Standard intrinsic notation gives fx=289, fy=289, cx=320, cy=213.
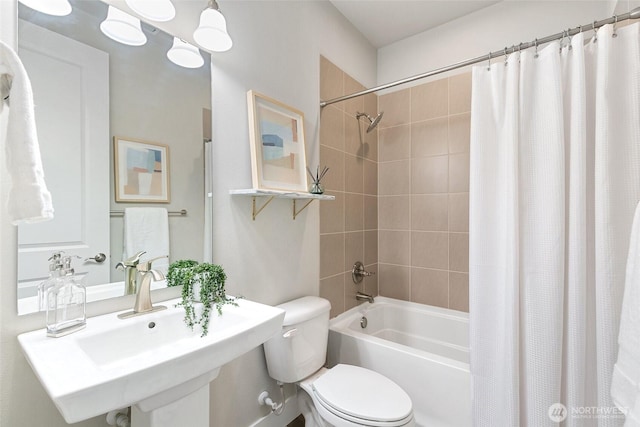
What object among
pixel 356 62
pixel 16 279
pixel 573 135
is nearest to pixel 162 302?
pixel 16 279

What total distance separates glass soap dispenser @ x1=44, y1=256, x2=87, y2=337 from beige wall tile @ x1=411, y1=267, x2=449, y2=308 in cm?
210

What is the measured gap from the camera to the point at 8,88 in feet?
2.58

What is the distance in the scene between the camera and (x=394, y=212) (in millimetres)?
2467

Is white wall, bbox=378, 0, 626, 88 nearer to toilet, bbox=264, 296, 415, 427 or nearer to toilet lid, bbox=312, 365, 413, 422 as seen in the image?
toilet, bbox=264, 296, 415, 427

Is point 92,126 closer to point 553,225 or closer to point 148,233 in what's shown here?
point 148,233

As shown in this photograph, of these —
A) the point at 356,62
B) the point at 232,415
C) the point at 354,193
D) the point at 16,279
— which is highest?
the point at 356,62

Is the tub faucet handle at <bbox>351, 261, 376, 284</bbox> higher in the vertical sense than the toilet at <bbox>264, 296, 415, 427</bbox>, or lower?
higher

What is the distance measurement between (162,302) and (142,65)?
92 centimetres

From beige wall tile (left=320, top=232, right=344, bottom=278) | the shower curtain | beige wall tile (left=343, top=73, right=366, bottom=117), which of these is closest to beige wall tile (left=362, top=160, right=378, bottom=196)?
beige wall tile (left=343, top=73, right=366, bottom=117)

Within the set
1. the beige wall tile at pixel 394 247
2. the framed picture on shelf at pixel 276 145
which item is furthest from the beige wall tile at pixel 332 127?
the beige wall tile at pixel 394 247

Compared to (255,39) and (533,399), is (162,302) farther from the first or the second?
(533,399)

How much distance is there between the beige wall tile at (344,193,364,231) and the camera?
2.15m

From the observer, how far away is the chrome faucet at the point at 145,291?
102cm

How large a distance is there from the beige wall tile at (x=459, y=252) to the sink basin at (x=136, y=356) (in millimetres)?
1634
